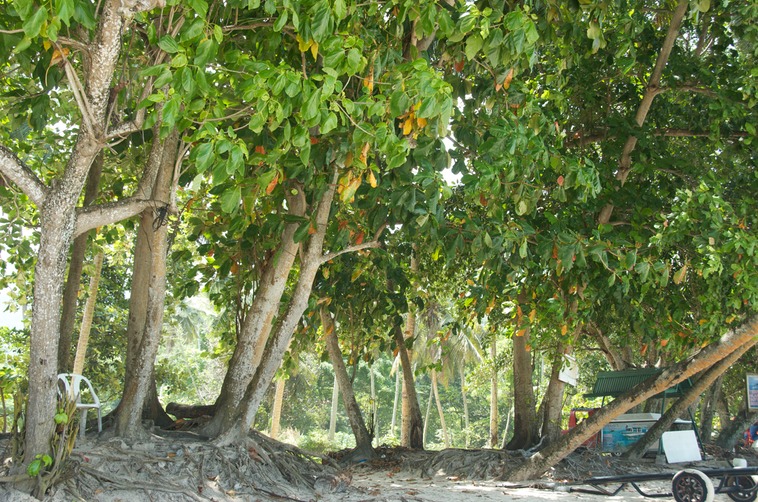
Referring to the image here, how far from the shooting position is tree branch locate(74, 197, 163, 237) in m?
5.28

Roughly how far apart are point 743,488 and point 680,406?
10.5 feet

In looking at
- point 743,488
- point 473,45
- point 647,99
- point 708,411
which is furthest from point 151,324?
point 708,411

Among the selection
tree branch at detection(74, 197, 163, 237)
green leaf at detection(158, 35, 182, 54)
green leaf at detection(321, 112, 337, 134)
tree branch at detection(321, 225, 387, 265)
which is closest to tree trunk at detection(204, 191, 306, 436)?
tree branch at detection(321, 225, 387, 265)

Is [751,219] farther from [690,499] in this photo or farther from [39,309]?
[39,309]

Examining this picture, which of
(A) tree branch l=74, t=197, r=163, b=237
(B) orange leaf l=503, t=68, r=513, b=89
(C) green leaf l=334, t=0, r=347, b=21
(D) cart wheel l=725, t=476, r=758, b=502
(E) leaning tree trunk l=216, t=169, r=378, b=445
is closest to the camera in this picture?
(C) green leaf l=334, t=0, r=347, b=21

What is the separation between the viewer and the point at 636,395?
8.11 meters

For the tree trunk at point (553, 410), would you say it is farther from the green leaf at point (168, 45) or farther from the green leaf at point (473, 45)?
the green leaf at point (168, 45)

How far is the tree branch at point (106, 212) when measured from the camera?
17.3 ft

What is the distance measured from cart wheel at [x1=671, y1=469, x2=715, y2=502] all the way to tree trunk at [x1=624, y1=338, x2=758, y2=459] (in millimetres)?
2310

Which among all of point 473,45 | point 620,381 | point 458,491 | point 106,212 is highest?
point 473,45

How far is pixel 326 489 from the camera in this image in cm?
696

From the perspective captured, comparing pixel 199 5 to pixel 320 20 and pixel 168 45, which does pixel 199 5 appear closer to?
pixel 168 45

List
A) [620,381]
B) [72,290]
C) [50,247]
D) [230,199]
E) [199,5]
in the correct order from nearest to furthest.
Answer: [199,5], [50,247], [230,199], [72,290], [620,381]

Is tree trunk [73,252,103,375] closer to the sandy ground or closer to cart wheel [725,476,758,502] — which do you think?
the sandy ground
